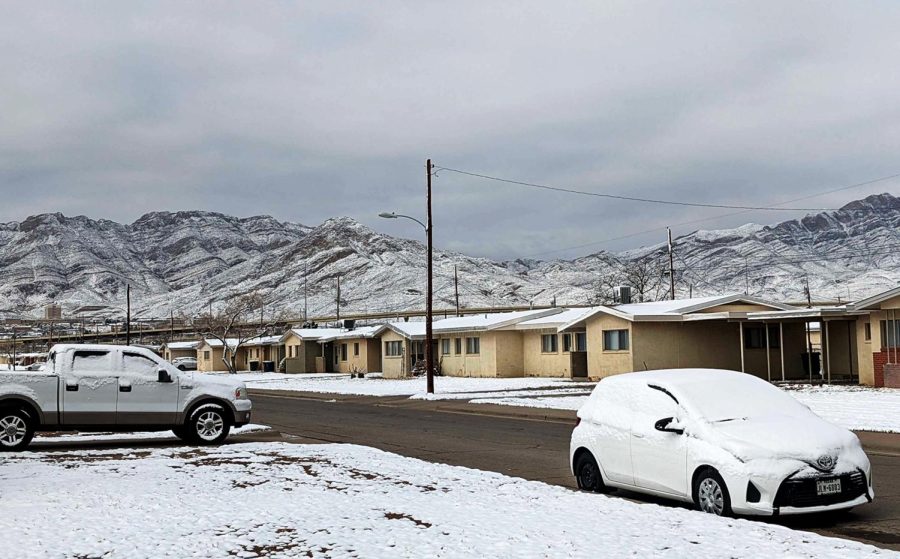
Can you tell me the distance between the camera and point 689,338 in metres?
42.9

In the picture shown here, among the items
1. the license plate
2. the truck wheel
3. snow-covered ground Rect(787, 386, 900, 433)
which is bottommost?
snow-covered ground Rect(787, 386, 900, 433)

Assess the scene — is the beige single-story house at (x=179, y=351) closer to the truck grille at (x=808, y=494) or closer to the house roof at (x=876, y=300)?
the house roof at (x=876, y=300)

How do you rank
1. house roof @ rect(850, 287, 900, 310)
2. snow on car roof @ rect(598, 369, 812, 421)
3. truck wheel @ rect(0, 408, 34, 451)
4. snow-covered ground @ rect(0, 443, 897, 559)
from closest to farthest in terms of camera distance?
snow-covered ground @ rect(0, 443, 897, 559)
snow on car roof @ rect(598, 369, 812, 421)
truck wheel @ rect(0, 408, 34, 451)
house roof @ rect(850, 287, 900, 310)

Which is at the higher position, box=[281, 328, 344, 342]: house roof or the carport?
box=[281, 328, 344, 342]: house roof

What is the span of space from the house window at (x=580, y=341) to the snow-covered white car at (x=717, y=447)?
35.8 m

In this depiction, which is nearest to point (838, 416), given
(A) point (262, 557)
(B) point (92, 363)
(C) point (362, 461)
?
(C) point (362, 461)

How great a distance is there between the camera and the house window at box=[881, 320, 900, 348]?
33719 millimetres

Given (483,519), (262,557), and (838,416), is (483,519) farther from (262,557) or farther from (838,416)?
(838,416)

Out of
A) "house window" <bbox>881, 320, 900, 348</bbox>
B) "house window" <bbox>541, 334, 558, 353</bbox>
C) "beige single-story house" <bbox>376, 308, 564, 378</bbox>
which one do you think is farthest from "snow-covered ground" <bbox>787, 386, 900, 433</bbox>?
"beige single-story house" <bbox>376, 308, 564, 378</bbox>

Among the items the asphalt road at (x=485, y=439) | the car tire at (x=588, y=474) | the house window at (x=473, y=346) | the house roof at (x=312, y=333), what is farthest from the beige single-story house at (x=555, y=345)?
the car tire at (x=588, y=474)

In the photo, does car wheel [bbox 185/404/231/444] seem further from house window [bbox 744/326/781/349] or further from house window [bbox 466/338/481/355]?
house window [bbox 466/338/481/355]

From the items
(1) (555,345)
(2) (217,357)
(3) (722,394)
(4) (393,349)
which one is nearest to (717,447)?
(3) (722,394)

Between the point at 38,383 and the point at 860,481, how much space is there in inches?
532

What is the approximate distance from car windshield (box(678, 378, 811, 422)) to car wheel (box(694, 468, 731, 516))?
0.66 m
